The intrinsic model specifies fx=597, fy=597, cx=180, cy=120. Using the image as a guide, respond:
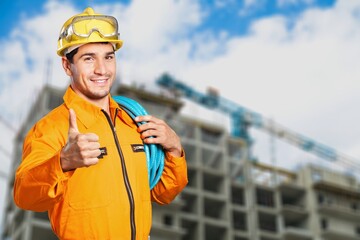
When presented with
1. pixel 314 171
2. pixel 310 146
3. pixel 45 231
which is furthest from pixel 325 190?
pixel 45 231

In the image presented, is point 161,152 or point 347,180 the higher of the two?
point 347,180

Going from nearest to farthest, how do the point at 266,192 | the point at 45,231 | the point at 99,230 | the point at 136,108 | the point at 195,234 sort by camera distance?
1. the point at 99,230
2. the point at 136,108
3. the point at 45,231
4. the point at 195,234
5. the point at 266,192

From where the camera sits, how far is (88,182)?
3.84 meters

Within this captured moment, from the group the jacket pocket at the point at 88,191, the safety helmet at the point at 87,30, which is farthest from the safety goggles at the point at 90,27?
the jacket pocket at the point at 88,191

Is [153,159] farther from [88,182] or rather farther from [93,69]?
[93,69]

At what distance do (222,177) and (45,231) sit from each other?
20.4 m

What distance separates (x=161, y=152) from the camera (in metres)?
4.27

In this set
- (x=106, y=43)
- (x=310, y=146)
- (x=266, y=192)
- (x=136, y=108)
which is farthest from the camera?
(x=310, y=146)

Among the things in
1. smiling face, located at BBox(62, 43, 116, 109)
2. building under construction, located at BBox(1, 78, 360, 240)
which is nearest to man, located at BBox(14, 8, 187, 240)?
smiling face, located at BBox(62, 43, 116, 109)

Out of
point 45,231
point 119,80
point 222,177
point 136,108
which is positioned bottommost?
point 136,108

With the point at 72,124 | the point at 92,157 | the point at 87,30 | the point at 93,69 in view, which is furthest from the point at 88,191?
the point at 87,30

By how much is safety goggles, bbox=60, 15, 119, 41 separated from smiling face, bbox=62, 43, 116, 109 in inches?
3.4

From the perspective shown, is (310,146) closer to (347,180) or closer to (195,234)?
(347,180)

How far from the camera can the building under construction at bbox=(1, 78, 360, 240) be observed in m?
56.2
